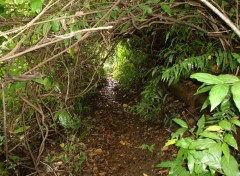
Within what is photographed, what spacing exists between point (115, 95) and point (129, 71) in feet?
3.61

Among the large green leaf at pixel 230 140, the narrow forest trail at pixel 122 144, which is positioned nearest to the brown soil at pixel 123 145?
the narrow forest trail at pixel 122 144

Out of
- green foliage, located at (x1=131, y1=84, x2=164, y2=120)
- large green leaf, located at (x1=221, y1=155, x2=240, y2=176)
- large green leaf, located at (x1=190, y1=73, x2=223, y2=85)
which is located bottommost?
green foliage, located at (x1=131, y1=84, x2=164, y2=120)

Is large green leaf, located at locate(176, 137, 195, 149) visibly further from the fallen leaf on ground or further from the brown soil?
the fallen leaf on ground

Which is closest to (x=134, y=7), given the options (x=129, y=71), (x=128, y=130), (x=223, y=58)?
(x=223, y=58)

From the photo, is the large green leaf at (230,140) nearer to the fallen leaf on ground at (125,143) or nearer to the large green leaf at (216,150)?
the large green leaf at (216,150)

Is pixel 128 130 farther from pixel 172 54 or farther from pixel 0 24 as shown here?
pixel 0 24

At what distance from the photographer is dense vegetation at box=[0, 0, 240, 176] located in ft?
4.89

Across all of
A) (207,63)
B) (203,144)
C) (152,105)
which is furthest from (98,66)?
(203,144)

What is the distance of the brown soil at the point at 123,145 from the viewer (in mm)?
3869

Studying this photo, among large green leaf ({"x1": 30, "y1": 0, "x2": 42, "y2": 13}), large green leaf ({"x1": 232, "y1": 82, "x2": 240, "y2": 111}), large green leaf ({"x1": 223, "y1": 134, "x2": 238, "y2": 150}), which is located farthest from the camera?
large green leaf ({"x1": 30, "y1": 0, "x2": 42, "y2": 13})

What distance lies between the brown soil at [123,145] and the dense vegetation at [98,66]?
255mm

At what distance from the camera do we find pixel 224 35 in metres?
2.66

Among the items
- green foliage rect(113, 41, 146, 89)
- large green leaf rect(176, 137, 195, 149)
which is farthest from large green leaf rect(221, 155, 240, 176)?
green foliage rect(113, 41, 146, 89)

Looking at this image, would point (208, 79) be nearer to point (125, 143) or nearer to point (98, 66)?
point (98, 66)
